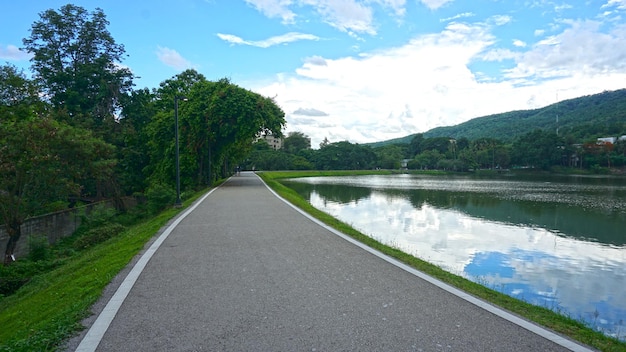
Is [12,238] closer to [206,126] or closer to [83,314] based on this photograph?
[206,126]

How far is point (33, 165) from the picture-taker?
627 inches

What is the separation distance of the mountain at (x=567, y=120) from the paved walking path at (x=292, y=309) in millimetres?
114478

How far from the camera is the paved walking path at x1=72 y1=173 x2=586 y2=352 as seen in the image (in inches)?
144

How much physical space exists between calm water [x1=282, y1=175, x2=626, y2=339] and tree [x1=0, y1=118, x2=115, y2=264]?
13144mm

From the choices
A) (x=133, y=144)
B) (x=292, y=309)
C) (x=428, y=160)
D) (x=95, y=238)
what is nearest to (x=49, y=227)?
(x=95, y=238)

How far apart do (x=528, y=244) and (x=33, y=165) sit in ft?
62.7

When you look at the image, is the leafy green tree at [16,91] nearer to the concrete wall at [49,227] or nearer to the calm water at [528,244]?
the concrete wall at [49,227]

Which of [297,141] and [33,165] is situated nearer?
[33,165]

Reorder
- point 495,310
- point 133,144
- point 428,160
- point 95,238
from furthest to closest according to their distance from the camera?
point 428,160, point 133,144, point 95,238, point 495,310

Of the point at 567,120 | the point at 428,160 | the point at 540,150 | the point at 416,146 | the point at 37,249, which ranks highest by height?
the point at 567,120

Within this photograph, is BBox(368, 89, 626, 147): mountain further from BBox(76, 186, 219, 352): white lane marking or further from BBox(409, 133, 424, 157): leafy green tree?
BBox(76, 186, 219, 352): white lane marking

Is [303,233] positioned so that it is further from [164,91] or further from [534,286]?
[164,91]

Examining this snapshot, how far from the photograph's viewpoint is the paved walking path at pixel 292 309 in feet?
12.0

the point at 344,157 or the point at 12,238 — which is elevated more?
the point at 344,157
